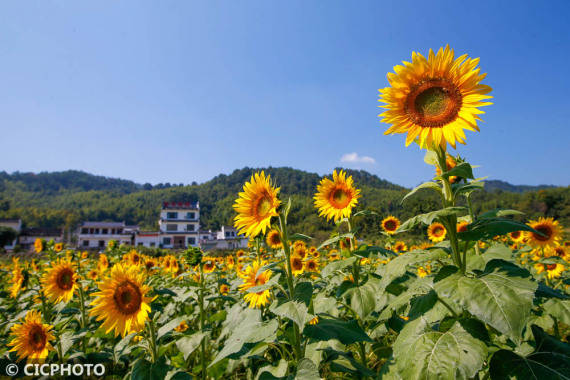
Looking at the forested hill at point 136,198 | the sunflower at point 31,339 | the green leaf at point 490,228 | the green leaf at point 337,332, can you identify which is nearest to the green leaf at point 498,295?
the green leaf at point 490,228

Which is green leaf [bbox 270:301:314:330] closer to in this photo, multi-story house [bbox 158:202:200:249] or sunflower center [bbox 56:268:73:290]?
sunflower center [bbox 56:268:73:290]

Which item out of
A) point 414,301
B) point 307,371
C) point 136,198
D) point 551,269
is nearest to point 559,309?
point 414,301

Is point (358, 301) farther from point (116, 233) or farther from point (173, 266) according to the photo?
point (116, 233)

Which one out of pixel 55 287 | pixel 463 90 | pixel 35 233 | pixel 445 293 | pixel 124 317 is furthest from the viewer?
pixel 35 233

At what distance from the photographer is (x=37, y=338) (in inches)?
132

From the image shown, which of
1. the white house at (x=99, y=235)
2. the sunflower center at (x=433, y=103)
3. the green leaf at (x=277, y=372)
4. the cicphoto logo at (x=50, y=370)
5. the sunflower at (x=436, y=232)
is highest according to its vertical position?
the white house at (x=99, y=235)

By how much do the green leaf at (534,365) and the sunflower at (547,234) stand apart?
368 centimetres

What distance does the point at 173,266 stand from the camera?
6.64 meters

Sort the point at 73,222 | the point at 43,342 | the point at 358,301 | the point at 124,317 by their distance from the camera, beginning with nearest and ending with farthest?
the point at 358,301 → the point at 124,317 → the point at 43,342 → the point at 73,222

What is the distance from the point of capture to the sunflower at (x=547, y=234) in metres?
4.27

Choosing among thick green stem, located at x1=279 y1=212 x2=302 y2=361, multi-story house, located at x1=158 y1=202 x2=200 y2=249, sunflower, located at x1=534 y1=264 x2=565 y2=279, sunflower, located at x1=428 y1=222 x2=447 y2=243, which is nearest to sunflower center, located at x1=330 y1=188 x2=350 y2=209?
thick green stem, located at x1=279 y1=212 x2=302 y2=361

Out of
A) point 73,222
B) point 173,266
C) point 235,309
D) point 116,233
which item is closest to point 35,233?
point 116,233

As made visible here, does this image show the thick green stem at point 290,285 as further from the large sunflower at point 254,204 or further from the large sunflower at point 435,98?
the large sunflower at point 435,98

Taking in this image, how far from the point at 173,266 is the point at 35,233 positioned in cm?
7847
